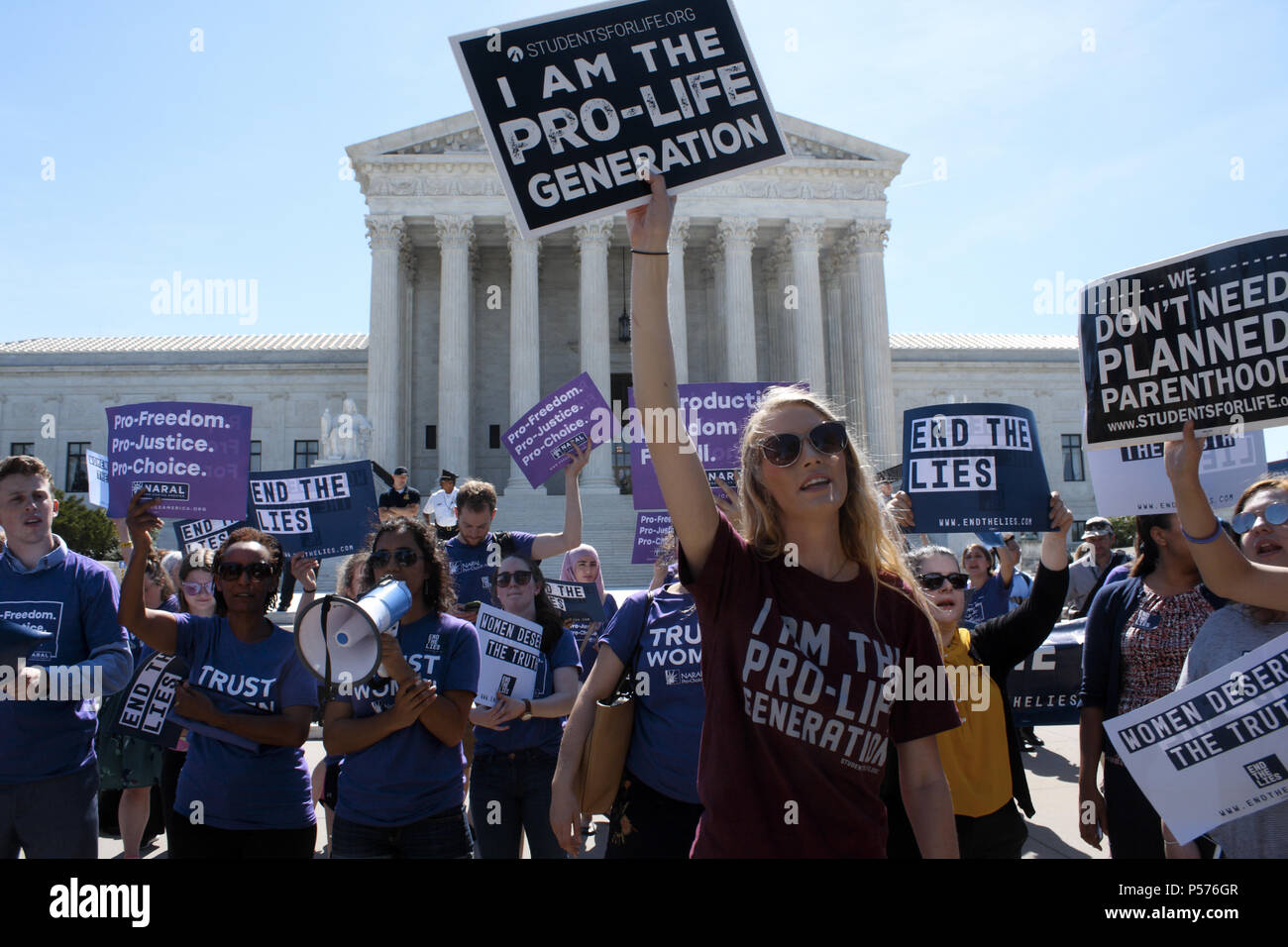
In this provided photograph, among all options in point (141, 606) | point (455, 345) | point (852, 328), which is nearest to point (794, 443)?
point (141, 606)

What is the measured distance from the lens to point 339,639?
299 cm

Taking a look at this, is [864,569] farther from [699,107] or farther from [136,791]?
[136,791]

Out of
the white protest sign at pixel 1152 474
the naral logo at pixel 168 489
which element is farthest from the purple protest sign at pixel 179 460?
the white protest sign at pixel 1152 474

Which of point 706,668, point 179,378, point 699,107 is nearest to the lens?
point 706,668

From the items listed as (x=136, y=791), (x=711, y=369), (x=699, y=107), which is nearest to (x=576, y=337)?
(x=711, y=369)

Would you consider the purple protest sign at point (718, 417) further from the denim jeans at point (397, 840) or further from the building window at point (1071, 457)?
the building window at point (1071, 457)

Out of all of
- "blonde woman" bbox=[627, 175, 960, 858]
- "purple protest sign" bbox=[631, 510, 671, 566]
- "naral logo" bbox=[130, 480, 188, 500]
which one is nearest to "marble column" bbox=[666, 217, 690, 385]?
"purple protest sign" bbox=[631, 510, 671, 566]

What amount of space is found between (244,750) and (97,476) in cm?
770

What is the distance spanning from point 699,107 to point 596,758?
2.43 m

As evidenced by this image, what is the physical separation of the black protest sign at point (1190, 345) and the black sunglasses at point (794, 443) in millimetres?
1986

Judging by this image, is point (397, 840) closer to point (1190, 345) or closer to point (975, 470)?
point (1190, 345)

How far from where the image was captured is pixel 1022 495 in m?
6.02

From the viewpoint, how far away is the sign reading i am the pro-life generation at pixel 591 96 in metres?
3.00
